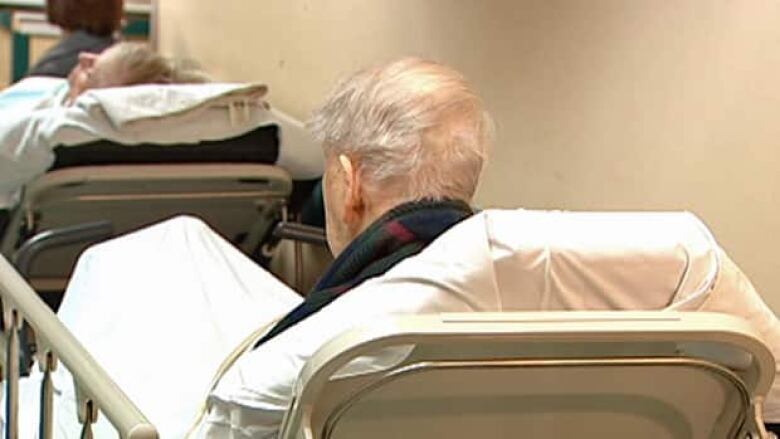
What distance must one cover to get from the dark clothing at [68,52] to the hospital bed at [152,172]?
1219mm

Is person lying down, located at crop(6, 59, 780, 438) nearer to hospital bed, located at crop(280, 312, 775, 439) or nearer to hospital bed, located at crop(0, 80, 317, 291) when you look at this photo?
hospital bed, located at crop(280, 312, 775, 439)

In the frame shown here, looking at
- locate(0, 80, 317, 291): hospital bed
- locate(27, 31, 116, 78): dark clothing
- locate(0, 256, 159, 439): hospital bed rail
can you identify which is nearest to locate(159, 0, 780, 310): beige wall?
locate(0, 80, 317, 291): hospital bed

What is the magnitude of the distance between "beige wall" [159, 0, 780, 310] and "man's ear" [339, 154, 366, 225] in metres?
0.63

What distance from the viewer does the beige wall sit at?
181 centimetres

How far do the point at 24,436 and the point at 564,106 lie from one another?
113cm

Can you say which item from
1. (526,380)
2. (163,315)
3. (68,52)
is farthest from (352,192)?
(68,52)

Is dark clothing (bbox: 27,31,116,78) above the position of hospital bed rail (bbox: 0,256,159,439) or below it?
below

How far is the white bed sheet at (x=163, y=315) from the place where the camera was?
181 centimetres

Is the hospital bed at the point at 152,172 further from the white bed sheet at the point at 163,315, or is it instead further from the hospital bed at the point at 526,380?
the hospital bed at the point at 526,380

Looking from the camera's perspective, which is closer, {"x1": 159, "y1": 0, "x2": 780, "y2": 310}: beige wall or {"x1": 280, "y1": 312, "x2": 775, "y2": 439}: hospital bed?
{"x1": 280, "y1": 312, "x2": 775, "y2": 439}: hospital bed

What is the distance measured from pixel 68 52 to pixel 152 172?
143 cm

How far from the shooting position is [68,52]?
4.24 m

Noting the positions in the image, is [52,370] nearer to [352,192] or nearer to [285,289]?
[352,192]

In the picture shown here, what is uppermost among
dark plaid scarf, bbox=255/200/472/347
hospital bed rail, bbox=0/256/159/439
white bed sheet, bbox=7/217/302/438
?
dark plaid scarf, bbox=255/200/472/347
